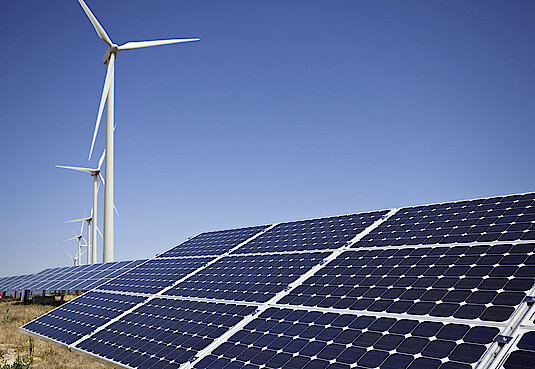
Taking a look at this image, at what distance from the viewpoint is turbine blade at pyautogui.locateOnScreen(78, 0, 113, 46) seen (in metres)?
48.1

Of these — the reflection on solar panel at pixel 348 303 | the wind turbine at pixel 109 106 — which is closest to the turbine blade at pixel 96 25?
the wind turbine at pixel 109 106

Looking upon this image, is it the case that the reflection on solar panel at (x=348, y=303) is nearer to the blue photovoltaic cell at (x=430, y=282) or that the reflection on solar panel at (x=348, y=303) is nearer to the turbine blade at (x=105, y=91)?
the blue photovoltaic cell at (x=430, y=282)

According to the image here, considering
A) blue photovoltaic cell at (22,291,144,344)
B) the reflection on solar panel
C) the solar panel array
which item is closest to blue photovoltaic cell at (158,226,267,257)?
the reflection on solar panel

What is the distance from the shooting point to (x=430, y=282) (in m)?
13.3

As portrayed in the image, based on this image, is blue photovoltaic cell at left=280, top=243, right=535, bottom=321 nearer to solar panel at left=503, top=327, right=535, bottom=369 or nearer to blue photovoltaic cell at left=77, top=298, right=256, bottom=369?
solar panel at left=503, top=327, right=535, bottom=369

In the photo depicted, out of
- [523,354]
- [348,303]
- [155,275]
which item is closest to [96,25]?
[155,275]

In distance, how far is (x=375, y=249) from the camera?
56.4 feet

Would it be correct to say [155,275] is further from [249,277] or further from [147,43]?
[147,43]

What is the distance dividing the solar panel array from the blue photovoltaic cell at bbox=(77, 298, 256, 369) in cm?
1421

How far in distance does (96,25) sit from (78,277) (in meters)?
26.2

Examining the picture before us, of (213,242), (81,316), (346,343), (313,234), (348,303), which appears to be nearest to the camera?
(346,343)

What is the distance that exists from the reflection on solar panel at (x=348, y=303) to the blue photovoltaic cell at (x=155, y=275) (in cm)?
15

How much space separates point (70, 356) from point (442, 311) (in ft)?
61.5

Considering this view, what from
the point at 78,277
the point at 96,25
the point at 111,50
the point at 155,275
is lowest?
the point at 78,277
